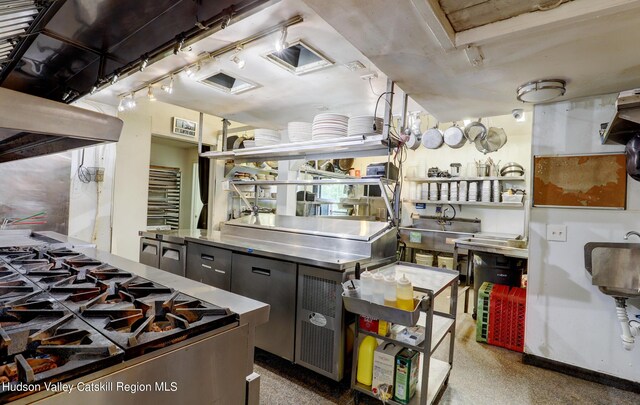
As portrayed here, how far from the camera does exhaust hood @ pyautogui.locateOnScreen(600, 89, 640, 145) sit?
1.58 metres

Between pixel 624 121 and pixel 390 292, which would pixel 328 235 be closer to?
pixel 390 292

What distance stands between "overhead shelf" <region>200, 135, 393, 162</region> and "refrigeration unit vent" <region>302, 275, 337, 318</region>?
1090 mm

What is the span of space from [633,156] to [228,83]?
131 inches

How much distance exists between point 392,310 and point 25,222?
404cm

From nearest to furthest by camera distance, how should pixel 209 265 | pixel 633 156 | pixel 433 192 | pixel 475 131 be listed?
pixel 633 156, pixel 209 265, pixel 475 131, pixel 433 192

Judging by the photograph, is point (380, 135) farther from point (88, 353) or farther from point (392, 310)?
point (88, 353)

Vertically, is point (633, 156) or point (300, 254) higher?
point (633, 156)

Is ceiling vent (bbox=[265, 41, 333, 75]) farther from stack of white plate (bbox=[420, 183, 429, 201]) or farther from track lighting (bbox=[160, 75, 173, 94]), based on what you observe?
stack of white plate (bbox=[420, 183, 429, 201])

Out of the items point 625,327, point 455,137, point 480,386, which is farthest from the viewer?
point 455,137

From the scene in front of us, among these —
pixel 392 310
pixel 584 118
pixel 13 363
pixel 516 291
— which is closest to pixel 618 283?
pixel 516 291

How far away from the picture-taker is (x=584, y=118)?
251 centimetres

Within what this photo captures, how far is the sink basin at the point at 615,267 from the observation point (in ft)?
7.33

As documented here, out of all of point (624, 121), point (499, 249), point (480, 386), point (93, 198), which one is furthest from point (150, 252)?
point (624, 121)

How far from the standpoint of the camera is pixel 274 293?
2.42 metres
